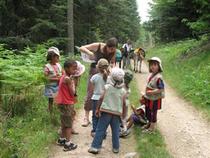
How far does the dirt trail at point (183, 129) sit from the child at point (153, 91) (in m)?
0.58

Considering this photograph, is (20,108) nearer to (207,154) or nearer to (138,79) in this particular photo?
(207,154)

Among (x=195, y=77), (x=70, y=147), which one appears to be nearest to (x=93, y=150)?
(x=70, y=147)

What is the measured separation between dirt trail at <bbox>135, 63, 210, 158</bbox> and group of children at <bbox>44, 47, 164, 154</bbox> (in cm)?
68

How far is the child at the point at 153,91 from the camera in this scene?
8.23 metres

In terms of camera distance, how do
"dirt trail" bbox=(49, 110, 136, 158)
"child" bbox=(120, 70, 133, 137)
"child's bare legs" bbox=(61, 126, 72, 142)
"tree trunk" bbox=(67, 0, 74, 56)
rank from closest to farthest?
"dirt trail" bbox=(49, 110, 136, 158) → "child's bare legs" bbox=(61, 126, 72, 142) → "child" bbox=(120, 70, 133, 137) → "tree trunk" bbox=(67, 0, 74, 56)

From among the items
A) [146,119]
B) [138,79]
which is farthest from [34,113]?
[138,79]

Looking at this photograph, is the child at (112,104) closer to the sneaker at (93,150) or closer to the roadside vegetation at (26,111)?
the sneaker at (93,150)

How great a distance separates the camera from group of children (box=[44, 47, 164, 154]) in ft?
23.0

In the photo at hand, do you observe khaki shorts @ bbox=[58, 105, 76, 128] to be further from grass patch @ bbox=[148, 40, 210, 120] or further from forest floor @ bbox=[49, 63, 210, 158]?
grass patch @ bbox=[148, 40, 210, 120]

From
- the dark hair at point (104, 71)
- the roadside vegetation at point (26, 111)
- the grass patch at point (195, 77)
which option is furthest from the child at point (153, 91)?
the grass patch at point (195, 77)

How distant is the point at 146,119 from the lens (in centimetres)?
906

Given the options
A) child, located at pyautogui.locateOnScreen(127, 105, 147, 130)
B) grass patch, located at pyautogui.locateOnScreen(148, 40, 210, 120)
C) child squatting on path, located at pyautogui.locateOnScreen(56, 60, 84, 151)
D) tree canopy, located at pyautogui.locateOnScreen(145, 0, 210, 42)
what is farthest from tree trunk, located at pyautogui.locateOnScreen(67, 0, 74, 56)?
child squatting on path, located at pyautogui.locateOnScreen(56, 60, 84, 151)

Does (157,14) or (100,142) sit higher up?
(157,14)

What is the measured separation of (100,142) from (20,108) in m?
2.51
